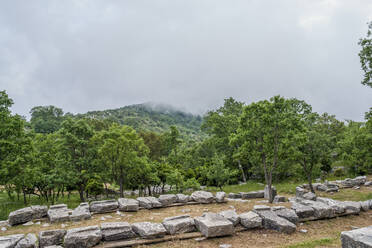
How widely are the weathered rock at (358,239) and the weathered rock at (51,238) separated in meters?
9.31

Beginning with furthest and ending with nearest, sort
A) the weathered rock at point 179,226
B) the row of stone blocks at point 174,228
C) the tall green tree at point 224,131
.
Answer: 1. the tall green tree at point 224,131
2. the weathered rock at point 179,226
3. the row of stone blocks at point 174,228

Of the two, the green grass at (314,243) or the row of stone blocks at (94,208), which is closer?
the green grass at (314,243)

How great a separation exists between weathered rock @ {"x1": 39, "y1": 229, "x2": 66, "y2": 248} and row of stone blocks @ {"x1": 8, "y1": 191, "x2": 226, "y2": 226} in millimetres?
3948

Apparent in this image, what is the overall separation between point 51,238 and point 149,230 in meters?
3.63

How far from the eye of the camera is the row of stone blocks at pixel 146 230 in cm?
756

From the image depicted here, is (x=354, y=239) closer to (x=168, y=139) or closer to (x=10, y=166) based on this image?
(x=10, y=166)

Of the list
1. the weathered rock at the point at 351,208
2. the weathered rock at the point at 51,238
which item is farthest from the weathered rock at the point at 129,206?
the weathered rock at the point at 351,208

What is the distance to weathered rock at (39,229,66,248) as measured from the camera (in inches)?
301

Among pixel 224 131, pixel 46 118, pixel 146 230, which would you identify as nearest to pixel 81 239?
pixel 146 230

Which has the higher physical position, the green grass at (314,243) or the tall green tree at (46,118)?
the tall green tree at (46,118)

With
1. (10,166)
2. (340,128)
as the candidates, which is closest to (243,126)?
(10,166)

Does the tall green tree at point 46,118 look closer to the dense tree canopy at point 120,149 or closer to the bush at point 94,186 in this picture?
the bush at point 94,186

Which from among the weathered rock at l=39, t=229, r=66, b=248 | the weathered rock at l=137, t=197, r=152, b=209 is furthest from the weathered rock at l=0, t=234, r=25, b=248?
the weathered rock at l=137, t=197, r=152, b=209

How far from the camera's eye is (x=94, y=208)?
43.2ft
